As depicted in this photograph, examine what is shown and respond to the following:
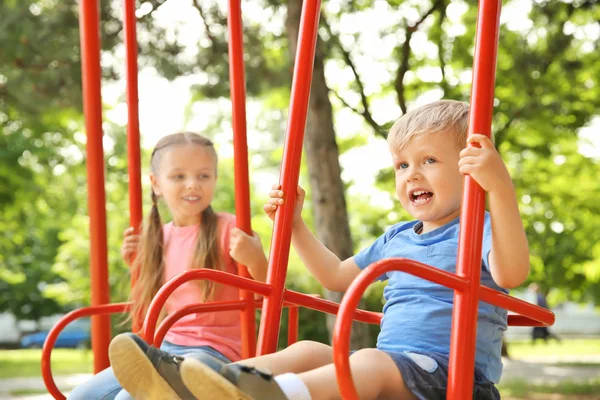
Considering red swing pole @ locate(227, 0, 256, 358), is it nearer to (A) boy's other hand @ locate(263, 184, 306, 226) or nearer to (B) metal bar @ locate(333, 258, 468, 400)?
(A) boy's other hand @ locate(263, 184, 306, 226)

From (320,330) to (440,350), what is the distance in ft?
25.1

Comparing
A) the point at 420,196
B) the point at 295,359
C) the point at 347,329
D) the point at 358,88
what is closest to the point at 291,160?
the point at 420,196

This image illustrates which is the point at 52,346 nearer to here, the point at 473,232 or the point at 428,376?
the point at 428,376

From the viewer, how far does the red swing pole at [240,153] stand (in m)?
2.55

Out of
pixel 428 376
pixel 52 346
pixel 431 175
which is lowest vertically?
pixel 52 346

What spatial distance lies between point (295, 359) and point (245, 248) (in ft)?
2.59

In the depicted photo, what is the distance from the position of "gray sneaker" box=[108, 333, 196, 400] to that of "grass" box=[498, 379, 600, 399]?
6.89m

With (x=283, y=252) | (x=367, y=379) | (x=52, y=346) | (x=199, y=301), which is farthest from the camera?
(x=199, y=301)

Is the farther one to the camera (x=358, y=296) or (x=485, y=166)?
(x=485, y=166)

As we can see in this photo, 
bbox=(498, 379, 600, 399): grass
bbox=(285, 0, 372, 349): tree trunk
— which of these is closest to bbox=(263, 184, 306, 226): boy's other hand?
bbox=(285, 0, 372, 349): tree trunk

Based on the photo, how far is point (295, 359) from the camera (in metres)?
1.82

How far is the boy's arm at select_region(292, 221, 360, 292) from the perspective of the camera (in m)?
2.34

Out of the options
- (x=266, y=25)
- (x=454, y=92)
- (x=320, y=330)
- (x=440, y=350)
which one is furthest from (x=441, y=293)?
(x=320, y=330)

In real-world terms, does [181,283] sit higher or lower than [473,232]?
lower
